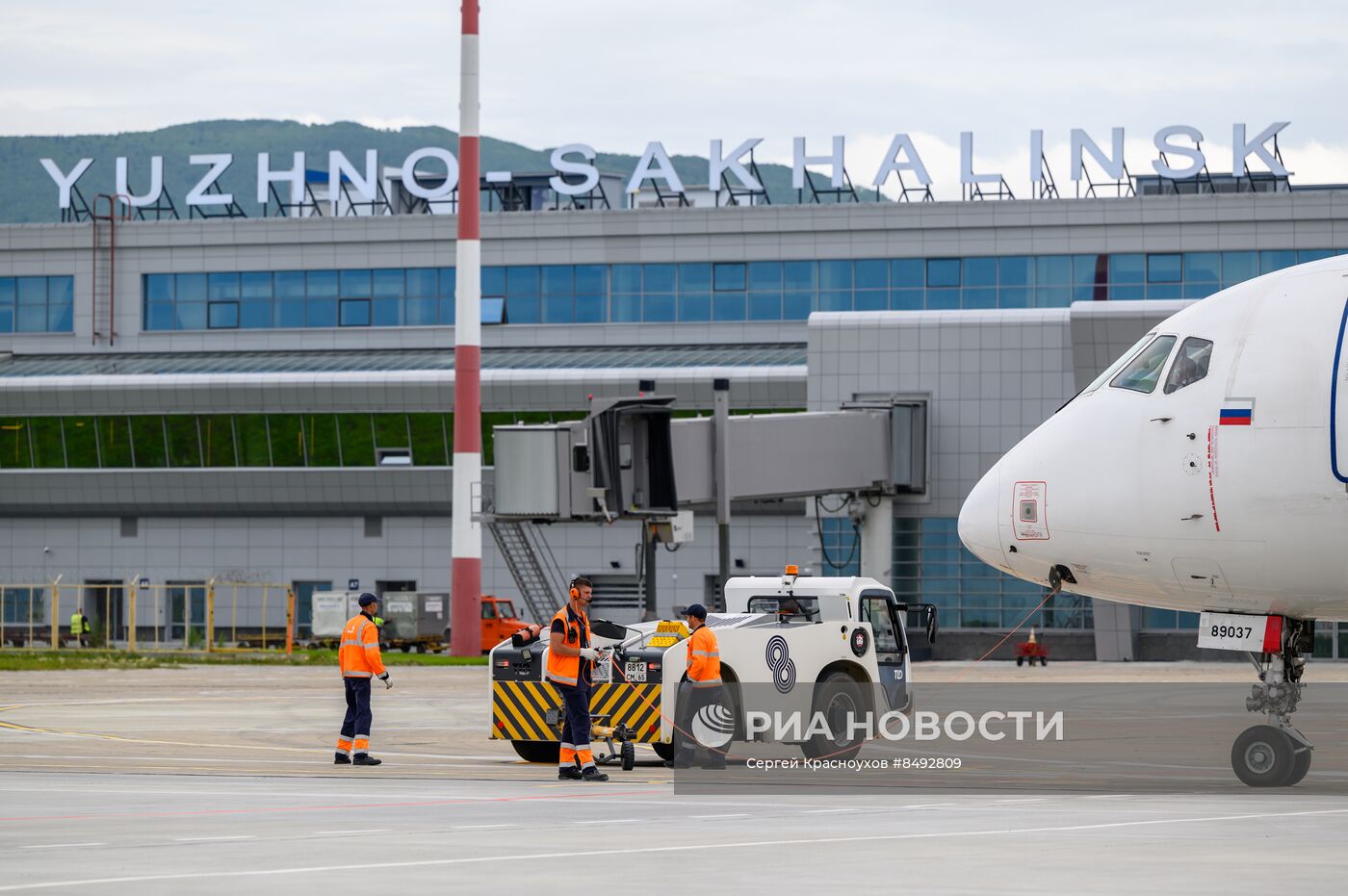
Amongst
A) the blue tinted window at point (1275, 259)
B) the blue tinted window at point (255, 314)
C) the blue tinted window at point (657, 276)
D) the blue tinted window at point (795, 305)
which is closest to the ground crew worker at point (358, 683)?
the blue tinted window at point (795, 305)

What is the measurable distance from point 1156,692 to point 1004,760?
2046 cm

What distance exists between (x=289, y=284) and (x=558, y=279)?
13440mm

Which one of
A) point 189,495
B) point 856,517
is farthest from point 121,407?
point 856,517

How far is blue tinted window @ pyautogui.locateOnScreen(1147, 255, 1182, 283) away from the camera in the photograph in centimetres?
8088

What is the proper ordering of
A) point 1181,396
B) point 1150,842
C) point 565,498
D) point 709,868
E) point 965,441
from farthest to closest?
point 965,441
point 565,498
point 1181,396
point 1150,842
point 709,868

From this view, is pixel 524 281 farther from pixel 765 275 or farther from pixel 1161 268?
pixel 1161 268

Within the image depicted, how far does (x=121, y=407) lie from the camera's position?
284 ft

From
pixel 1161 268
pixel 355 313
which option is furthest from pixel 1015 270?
pixel 355 313

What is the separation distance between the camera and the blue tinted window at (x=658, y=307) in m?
86.4

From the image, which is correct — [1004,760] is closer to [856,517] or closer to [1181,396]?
[1181,396]

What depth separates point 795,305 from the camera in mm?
84875

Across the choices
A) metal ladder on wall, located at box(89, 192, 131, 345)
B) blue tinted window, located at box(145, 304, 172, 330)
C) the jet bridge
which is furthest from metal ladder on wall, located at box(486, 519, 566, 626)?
metal ladder on wall, located at box(89, 192, 131, 345)

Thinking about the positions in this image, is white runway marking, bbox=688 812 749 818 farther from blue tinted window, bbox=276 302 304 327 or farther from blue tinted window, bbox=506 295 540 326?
blue tinted window, bbox=276 302 304 327

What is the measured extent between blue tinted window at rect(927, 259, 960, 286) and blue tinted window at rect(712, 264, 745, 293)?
28.0 ft
